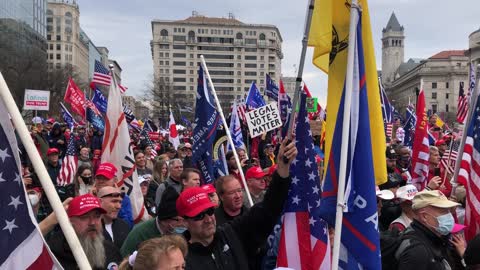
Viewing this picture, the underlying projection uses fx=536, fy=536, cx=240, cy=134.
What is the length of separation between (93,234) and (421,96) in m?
7.45

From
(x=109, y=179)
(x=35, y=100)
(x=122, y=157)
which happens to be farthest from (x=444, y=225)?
(x=35, y=100)

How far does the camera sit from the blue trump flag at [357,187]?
332cm

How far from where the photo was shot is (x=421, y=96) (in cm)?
960

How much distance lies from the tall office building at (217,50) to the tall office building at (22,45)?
51344 mm

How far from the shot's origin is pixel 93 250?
140 inches

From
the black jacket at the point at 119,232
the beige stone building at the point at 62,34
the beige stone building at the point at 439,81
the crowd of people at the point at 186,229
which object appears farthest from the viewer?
the beige stone building at the point at 62,34

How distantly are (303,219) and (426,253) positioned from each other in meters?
0.93

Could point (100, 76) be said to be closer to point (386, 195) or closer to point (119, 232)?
point (119, 232)

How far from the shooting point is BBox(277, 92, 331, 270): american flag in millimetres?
4098

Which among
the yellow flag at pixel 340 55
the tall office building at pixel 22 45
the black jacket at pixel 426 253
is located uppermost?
the tall office building at pixel 22 45

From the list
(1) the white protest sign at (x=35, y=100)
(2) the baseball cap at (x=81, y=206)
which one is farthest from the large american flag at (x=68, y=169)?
(1) the white protest sign at (x=35, y=100)

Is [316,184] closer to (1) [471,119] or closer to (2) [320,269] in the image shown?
(2) [320,269]

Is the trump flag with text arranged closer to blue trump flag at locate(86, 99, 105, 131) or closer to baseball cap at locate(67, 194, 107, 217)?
baseball cap at locate(67, 194, 107, 217)

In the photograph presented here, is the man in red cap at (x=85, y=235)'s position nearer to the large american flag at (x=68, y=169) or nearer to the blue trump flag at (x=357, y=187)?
the blue trump flag at (x=357, y=187)
